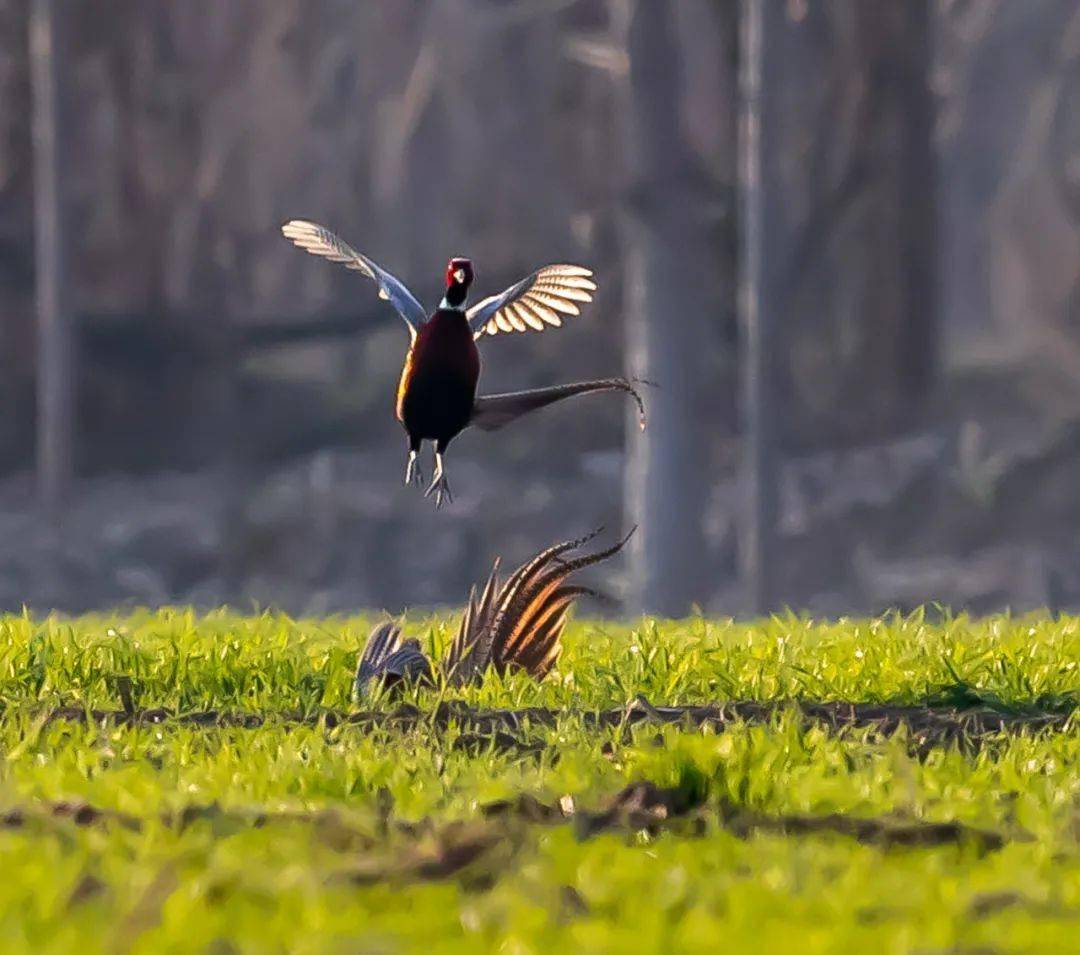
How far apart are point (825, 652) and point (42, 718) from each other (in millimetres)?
2969

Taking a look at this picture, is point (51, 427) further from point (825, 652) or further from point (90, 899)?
point (90, 899)

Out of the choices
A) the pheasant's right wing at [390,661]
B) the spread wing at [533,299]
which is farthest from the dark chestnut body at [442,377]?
the pheasant's right wing at [390,661]

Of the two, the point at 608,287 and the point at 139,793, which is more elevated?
the point at 608,287

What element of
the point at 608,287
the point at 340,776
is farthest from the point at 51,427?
the point at 340,776

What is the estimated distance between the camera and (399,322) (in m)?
19.3

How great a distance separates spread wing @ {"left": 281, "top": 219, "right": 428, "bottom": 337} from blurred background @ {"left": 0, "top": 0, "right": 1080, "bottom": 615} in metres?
9.12

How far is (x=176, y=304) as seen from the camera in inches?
766

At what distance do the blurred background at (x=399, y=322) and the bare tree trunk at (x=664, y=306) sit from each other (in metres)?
2.38

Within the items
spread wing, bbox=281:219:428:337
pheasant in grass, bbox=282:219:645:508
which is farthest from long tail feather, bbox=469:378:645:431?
A: spread wing, bbox=281:219:428:337

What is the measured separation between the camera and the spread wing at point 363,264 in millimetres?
7059

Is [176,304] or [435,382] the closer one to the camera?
[435,382]

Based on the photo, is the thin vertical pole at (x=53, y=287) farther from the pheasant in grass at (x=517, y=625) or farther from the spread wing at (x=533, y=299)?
the spread wing at (x=533, y=299)

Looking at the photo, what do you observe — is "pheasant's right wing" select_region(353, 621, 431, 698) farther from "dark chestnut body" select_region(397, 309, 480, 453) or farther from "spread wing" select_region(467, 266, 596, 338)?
"spread wing" select_region(467, 266, 596, 338)

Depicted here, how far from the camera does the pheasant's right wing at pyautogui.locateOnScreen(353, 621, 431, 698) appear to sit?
7.23 m
